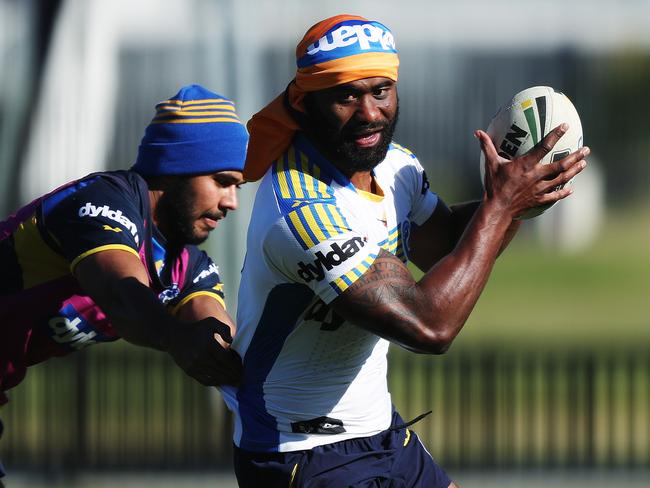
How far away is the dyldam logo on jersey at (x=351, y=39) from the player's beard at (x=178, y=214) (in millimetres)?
1132

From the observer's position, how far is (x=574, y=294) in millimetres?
32094

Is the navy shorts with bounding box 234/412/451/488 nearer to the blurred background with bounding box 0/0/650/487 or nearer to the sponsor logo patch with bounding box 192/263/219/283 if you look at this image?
the sponsor logo patch with bounding box 192/263/219/283

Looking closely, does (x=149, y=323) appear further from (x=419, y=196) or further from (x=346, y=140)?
(x=419, y=196)

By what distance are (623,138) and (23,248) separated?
2933 cm

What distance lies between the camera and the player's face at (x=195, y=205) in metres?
5.60

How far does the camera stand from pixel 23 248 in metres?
5.26

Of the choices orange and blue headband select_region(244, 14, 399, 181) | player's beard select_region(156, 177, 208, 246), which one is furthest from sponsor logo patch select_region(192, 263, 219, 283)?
orange and blue headband select_region(244, 14, 399, 181)

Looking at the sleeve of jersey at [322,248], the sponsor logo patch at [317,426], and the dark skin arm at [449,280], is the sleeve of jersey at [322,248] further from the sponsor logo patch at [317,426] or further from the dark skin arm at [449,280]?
the sponsor logo patch at [317,426]

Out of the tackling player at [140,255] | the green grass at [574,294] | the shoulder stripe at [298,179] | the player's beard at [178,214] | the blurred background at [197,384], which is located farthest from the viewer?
the green grass at [574,294]

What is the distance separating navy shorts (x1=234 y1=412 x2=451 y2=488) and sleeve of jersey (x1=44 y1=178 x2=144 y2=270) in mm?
933

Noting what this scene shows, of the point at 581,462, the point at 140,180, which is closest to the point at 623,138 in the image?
the point at 581,462

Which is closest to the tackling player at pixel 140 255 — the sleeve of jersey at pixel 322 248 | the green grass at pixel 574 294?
the sleeve of jersey at pixel 322 248

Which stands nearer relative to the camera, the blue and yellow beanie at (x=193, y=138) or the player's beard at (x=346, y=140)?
the player's beard at (x=346, y=140)

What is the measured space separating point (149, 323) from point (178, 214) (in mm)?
917
